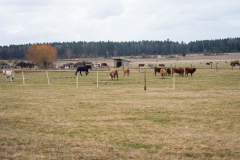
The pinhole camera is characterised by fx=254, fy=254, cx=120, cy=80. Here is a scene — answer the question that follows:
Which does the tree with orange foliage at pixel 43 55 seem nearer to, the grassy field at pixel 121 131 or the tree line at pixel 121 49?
the grassy field at pixel 121 131

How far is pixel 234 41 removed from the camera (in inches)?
6580

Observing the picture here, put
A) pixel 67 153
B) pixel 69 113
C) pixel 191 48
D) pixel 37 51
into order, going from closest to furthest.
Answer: pixel 67 153 → pixel 69 113 → pixel 37 51 → pixel 191 48

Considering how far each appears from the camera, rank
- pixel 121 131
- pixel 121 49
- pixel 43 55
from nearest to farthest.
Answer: pixel 121 131
pixel 43 55
pixel 121 49

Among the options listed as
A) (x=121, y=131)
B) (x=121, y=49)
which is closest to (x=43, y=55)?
(x=121, y=131)

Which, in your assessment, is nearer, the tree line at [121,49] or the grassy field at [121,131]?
the grassy field at [121,131]

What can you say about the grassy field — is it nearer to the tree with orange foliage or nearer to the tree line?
the tree with orange foliage

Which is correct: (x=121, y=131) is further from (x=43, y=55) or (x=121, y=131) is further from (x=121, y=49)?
(x=121, y=49)

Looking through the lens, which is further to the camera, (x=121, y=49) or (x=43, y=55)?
(x=121, y=49)

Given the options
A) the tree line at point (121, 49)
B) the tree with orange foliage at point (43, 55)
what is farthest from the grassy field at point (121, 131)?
the tree line at point (121, 49)

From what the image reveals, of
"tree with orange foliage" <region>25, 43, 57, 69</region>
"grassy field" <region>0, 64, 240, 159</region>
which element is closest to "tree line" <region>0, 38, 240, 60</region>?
"tree with orange foliage" <region>25, 43, 57, 69</region>

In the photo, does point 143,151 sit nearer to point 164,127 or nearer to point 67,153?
point 67,153

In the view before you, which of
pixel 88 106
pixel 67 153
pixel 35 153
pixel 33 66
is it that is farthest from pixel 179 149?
pixel 33 66

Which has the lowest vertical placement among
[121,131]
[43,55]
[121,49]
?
[121,131]

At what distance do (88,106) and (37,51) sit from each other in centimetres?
6742
